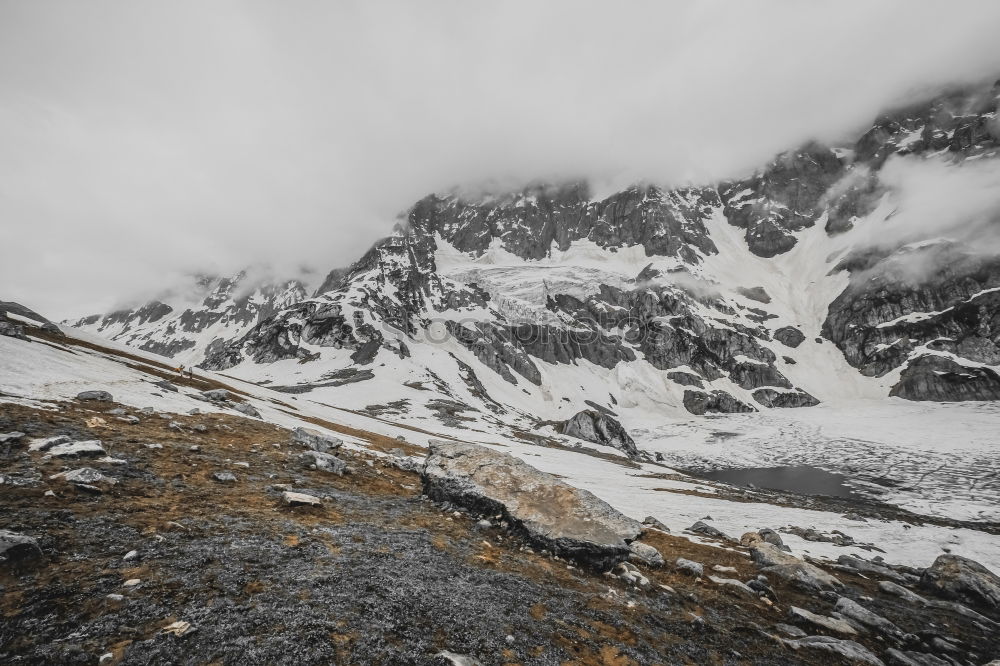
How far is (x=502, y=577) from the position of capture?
31.4 ft

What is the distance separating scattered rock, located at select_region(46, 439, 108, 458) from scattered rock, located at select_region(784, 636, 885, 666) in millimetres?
18483

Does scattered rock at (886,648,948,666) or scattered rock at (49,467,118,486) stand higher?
scattered rock at (49,467,118,486)

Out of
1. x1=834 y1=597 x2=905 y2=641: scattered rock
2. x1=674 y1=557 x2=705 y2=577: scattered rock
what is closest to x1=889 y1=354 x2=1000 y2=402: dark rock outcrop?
x1=834 y1=597 x2=905 y2=641: scattered rock

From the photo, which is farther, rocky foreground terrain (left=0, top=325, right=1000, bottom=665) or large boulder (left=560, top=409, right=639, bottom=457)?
large boulder (left=560, top=409, right=639, bottom=457)

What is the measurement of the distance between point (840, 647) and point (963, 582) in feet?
44.0

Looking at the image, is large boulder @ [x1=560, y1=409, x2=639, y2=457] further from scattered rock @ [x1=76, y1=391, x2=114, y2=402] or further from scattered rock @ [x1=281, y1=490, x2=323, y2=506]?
scattered rock @ [x1=281, y1=490, x2=323, y2=506]

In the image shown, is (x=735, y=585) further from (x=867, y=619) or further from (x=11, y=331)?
(x=11, y=331)

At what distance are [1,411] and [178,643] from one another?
1618cm

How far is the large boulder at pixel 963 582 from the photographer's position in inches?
611

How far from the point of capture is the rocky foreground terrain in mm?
5504

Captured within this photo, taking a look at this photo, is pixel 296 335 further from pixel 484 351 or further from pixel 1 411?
pixel 1 411

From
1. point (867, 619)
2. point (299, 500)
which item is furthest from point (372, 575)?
point (867, 619)

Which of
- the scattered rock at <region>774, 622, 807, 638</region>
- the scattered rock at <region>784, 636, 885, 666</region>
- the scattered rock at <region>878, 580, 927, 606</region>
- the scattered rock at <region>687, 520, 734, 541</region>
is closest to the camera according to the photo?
the scattered rock at <region>784, 636, 885, 666</region>

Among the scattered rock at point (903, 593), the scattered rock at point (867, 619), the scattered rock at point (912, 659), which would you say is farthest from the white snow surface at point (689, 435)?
the scattered rock at point (912, 659)
